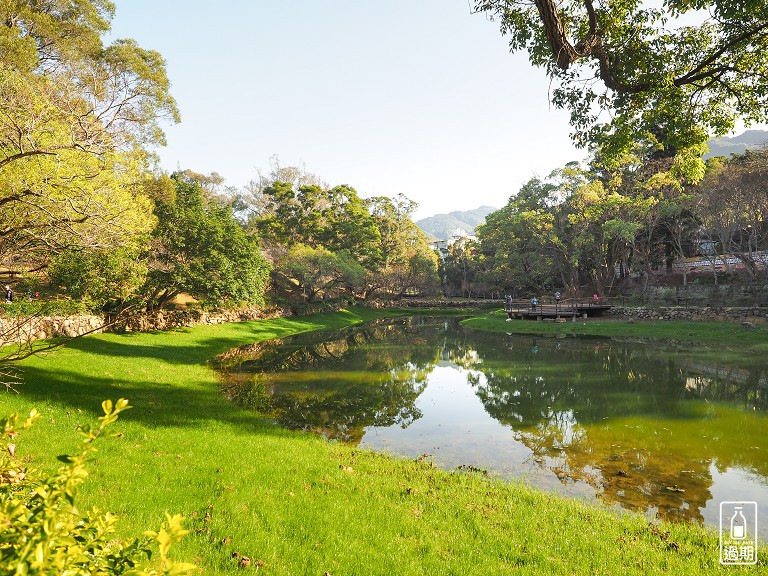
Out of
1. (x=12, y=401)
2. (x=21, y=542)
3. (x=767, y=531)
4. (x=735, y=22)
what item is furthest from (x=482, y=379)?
(x=21, y=542)

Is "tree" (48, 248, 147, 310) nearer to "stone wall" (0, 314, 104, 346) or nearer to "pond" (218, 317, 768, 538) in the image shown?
"stone wall" (0, 314, 104, 346)

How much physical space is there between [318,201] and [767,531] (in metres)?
52.6

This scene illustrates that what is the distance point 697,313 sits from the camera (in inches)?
1319

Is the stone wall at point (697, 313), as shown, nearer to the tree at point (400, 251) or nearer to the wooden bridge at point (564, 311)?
the wooden bridge at point (564, 311)

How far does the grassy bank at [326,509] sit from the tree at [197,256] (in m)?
15.1

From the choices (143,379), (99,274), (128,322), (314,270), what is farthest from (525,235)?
(143,379)

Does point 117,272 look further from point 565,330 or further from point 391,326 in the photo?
point 565,330

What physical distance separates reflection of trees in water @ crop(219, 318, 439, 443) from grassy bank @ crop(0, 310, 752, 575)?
2278mm

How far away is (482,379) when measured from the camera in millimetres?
19031

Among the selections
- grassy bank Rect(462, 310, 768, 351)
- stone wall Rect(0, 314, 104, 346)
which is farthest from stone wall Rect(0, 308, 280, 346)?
grassy bank Rect(462, 310, 768, 351)

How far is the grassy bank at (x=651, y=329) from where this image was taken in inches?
1034

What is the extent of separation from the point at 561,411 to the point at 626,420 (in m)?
1.86

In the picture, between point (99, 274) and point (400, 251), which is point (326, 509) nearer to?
point (99, 274)

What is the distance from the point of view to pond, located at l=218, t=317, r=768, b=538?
28.7ft
